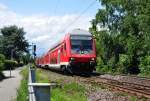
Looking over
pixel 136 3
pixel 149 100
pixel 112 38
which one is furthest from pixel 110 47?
pixel 149 100

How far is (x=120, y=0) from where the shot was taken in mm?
54719

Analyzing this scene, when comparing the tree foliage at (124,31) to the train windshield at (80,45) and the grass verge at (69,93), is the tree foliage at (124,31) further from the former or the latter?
the grass verge at (69,93)

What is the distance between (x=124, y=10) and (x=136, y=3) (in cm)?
644

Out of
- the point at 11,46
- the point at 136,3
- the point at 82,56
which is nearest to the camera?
the point at 82,56

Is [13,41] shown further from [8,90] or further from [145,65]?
[8,90]

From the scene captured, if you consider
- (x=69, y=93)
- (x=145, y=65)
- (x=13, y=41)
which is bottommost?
(x=69, y=93)

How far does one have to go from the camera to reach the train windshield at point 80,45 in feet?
107

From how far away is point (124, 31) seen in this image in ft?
178

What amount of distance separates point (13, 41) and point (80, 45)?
114338 millimetres

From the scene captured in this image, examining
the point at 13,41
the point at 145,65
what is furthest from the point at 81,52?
the point at 13,41

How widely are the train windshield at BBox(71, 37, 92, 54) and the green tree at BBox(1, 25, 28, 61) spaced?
102562 mm

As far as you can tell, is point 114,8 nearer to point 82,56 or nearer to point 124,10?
point 124,10

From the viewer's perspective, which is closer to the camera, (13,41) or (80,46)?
(80,46)

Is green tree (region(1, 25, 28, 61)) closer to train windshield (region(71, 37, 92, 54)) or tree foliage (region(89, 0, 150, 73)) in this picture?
tree foliage (region(89, 0, 150, 73))
